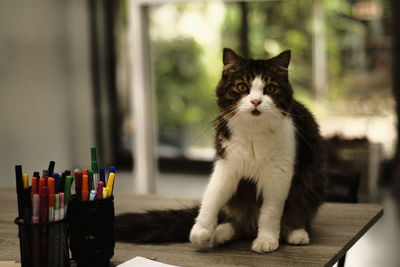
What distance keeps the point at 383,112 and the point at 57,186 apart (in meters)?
A: 3.62

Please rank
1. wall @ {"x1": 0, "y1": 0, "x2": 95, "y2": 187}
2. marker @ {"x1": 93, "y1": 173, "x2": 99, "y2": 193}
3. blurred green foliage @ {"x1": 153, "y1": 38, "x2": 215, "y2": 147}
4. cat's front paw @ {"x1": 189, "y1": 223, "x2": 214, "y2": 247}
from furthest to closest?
blurred green foliage @ {"x1": 153, "y1": 38, "x2": 215, "y2": 147}
wall @ {"x1": 0, "y1": 0, "x2": 95, "y2": 187}
cat's front paw @ {"x1": 189, "y1": 223, "x2": 214, "y2": 247}
marker @ {"x1": 93, "y1": 173, "x2": 99, "y2": 193}

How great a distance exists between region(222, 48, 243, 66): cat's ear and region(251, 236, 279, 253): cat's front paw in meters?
0.43

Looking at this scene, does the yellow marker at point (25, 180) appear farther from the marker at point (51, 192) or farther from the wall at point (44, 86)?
the wall at point (44, 86)

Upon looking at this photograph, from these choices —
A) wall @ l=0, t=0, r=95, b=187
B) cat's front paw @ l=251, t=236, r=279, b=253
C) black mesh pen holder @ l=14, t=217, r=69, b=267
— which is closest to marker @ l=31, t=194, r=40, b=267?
black mesh pen holder @ l=14, t=217, r=69, b=267

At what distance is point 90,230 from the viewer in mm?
1117

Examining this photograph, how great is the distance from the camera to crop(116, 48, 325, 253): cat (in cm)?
128

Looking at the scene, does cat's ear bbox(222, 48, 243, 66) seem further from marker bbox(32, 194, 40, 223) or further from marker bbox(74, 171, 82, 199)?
marker bbox(32, 194, 40, 223)

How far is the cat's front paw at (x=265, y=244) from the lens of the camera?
4.08ft

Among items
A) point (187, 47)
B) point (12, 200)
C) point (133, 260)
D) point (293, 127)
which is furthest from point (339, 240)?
point (187, 47)

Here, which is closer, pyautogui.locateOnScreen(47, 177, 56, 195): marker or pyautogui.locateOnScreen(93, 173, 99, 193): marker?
pyautogui.locateOnScreen(47, 177, 56, 195): marker

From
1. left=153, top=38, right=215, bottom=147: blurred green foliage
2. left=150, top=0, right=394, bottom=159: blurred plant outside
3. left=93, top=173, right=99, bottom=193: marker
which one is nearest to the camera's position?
left=93, top=173, right=99, bottom=193: marker

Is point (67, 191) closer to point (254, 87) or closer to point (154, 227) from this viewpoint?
point (154, 227)

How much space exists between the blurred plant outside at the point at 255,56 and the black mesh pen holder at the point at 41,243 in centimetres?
342

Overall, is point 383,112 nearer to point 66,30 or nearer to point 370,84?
point 370,84
